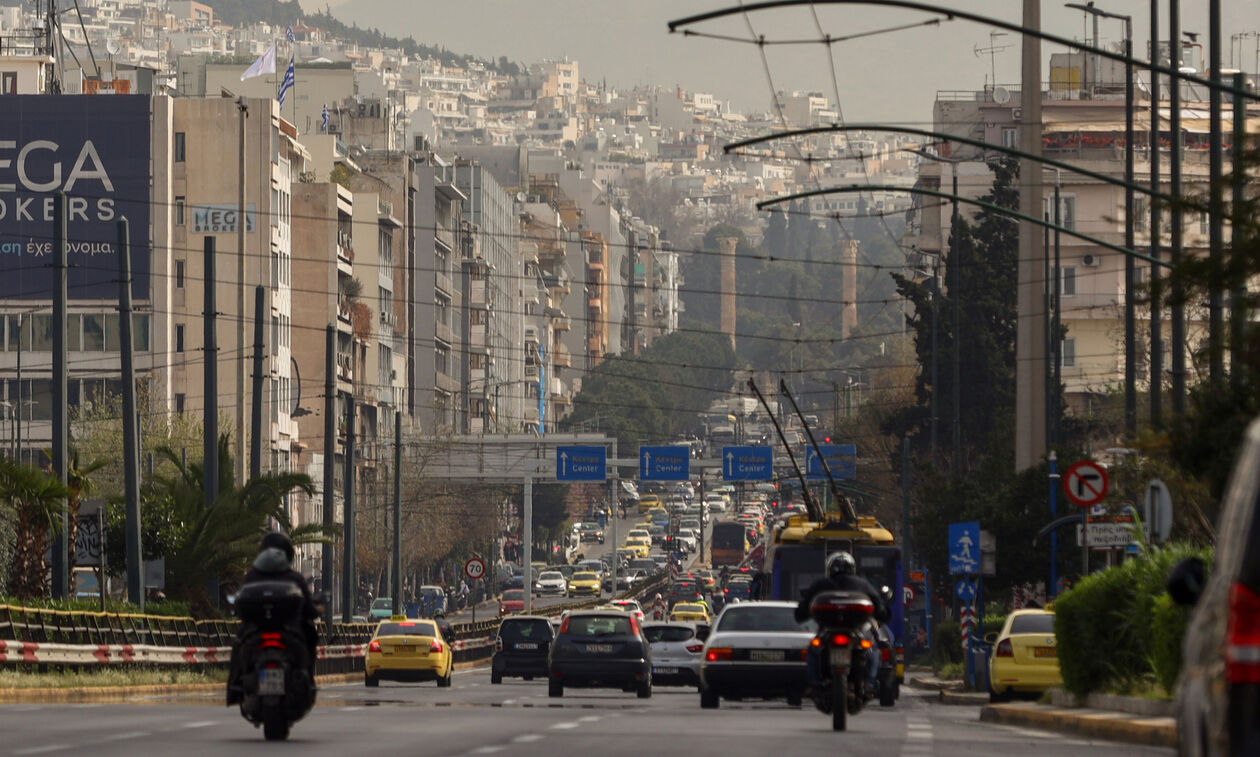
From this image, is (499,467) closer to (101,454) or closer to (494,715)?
(101,454)

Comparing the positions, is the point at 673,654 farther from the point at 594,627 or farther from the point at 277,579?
the point at 277,579

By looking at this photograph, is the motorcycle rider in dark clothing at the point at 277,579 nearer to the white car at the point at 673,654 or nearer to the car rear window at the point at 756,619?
the car rear window at the point at 756,619

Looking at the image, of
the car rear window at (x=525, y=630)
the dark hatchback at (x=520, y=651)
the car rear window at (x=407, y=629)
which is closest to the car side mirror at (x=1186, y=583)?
the car rear window at (x=407, y=629)

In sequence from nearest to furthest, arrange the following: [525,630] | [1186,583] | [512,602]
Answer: [1186,583] → [525,630] → [512,602]

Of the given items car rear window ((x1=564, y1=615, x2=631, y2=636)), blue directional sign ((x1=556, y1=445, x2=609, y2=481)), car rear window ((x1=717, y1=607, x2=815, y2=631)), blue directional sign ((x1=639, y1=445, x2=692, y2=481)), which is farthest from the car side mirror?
blue directional sign ((x1=556, y1=445, x2=609, y2=481))

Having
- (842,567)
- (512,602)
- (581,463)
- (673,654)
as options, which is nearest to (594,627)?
(673,654)

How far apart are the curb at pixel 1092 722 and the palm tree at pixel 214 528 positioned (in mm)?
21527

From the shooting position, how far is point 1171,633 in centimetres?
1975

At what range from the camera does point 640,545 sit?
161 metres

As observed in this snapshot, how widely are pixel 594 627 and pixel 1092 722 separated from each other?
15913 millimetres

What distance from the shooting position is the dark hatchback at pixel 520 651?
1971 inches

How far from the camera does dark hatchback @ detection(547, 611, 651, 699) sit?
118 ft

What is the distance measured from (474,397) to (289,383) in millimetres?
49293

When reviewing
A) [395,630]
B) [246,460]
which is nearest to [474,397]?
[246,460]
